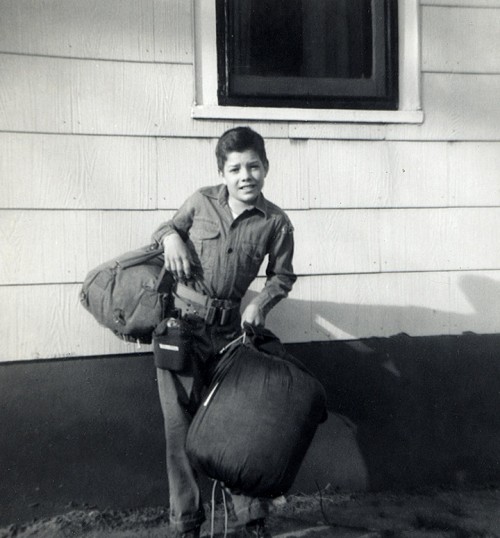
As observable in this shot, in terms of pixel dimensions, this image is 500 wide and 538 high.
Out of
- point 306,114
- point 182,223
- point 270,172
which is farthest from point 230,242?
point 306,114

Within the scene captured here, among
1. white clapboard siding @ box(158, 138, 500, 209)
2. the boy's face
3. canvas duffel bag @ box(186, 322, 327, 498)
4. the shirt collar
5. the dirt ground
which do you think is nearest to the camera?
canvas duffel bag @ box(186, 322, 327, 498)

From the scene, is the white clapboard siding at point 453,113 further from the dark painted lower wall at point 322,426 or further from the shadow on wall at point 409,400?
the dark painted lower wall at point 322,426

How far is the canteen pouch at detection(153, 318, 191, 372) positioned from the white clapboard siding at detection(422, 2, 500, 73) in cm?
186

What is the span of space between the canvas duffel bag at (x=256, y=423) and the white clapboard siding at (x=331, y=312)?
0.71 m

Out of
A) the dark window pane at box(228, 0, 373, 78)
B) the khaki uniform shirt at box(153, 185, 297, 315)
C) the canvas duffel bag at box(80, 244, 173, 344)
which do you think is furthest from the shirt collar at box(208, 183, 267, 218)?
the dark window pane at box(228, 0, 373, 78)

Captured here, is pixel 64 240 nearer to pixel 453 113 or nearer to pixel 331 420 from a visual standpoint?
pixel 331 420

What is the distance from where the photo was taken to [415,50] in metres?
2.88

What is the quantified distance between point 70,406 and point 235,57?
6.00 feet

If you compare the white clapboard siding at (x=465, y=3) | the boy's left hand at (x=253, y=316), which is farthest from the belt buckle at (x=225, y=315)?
the white clapboard siding at (x=465, y=3)

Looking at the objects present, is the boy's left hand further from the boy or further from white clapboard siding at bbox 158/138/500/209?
white clapboard siding at bbox 158/138/500/209

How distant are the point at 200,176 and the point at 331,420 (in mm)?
1373

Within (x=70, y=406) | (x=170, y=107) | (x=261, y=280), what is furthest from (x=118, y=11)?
(x=70, y=406)

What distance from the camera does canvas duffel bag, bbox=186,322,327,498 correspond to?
1.97 m

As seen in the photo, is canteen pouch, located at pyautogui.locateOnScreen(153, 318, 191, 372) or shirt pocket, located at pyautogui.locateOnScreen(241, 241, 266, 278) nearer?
canteen pouch, located at pyautogui.locateOnScreen(153, 318, 191, 372)
